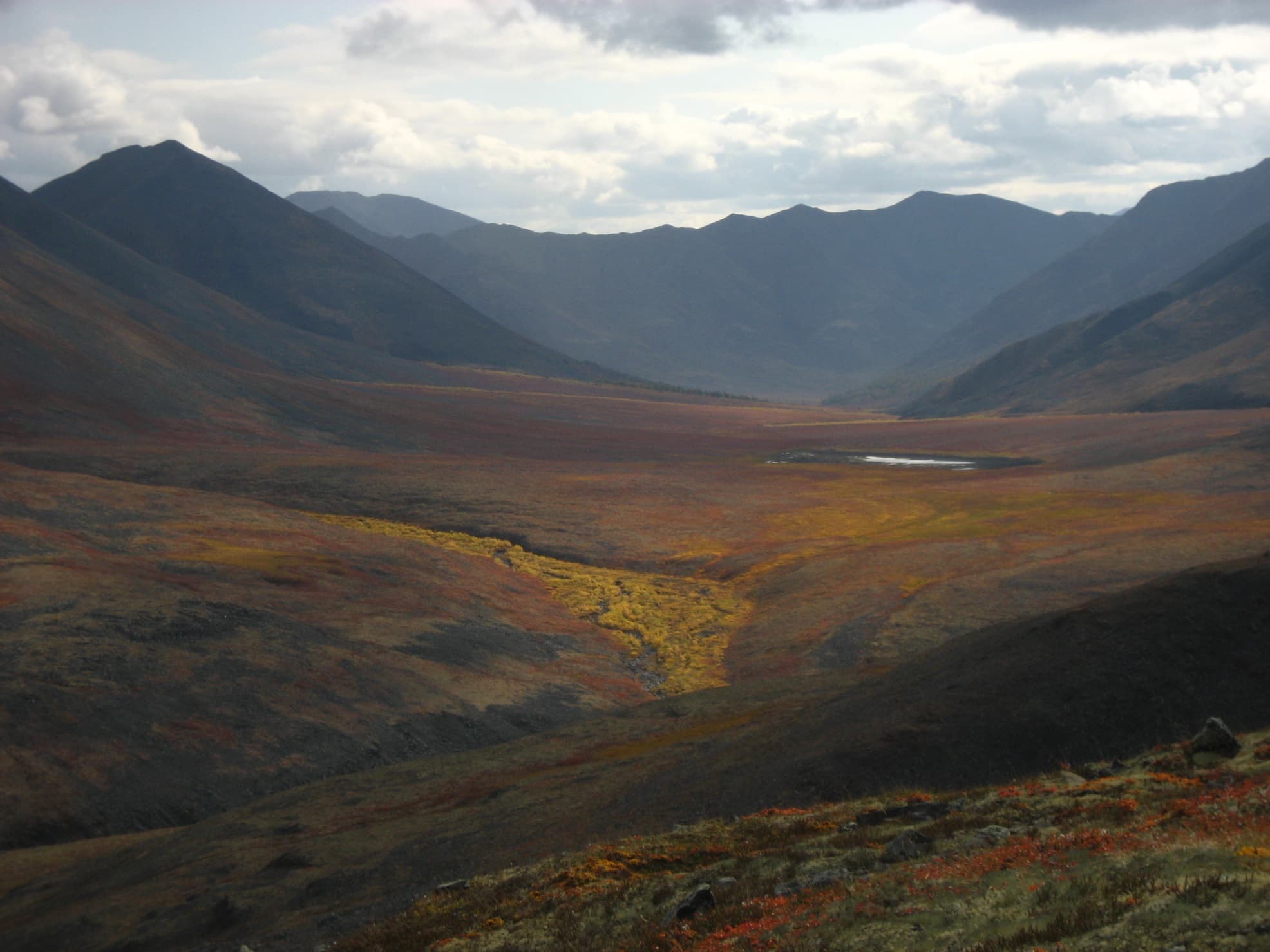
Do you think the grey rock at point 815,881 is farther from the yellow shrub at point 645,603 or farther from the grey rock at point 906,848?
the yellow shrub at point 645,603

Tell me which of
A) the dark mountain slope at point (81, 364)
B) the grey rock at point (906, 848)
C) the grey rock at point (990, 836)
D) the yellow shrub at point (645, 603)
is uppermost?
the dark mountain slope at point (81, 364)

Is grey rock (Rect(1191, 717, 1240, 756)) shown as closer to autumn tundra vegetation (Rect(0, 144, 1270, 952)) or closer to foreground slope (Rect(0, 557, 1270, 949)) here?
autumn tundra vegetation (Rect(0, 144, 1270, 952))

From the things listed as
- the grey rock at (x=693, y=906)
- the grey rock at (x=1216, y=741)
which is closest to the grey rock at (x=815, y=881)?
the grey rock at (x=693, y=906)

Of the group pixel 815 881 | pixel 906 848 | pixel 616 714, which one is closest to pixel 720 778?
pixel 906 848

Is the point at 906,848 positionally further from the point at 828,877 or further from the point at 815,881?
the point at 815,881

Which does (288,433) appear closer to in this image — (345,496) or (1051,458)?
(345,496)

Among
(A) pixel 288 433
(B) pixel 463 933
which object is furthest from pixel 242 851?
(A) pixel 288 433

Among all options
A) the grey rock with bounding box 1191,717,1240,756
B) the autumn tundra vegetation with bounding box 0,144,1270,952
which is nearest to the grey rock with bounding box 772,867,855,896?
the autumn tundra vegetation with bounding box 0,144,1270,952
